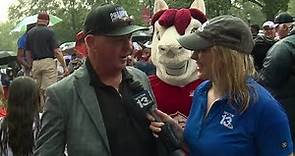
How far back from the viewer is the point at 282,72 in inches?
225

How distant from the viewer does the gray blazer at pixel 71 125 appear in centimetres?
326

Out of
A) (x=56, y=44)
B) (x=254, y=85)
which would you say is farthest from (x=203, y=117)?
(x=56, y=44)

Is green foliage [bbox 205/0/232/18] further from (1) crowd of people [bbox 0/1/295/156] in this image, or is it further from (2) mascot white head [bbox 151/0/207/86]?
(1) crowd of people [bbox 0/1/295/156]

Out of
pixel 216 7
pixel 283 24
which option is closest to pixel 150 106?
pixel 283 24

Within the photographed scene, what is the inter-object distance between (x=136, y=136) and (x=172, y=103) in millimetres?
1715

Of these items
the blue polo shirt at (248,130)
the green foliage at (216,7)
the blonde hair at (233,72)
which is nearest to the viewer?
the blue polo shirt at (248,130)

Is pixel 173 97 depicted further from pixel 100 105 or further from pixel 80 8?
pixel 80 8

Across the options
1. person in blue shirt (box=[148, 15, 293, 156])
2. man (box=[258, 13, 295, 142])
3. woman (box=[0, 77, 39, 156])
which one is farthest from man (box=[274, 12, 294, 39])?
person in blue shirt (box=[148, 15, 293, 156])

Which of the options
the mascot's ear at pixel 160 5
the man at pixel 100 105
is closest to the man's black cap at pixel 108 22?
the man at pixel 100 105

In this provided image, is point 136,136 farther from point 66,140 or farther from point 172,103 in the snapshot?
point 172,103

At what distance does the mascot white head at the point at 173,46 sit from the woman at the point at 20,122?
3.82 ft

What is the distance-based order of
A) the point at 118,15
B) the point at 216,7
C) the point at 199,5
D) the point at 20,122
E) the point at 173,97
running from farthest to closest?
the point at 216,7, the point at 199,5, the point at 173,97, the point at 20,122, the point at 118,15

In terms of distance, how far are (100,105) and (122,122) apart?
16 centimetres

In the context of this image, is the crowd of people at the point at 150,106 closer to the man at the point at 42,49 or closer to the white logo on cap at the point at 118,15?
the white logo on cap at the point at 118,15
